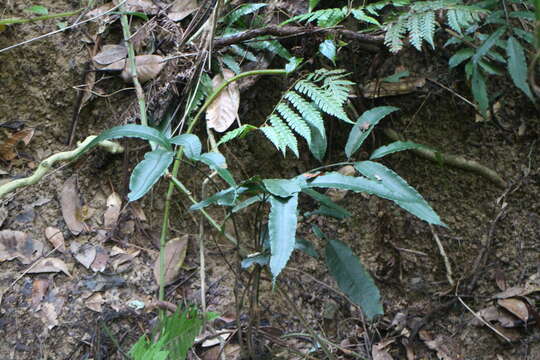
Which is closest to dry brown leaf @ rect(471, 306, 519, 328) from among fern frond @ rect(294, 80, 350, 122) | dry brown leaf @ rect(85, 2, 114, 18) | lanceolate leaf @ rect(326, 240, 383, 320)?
lanceolate leaf @ rect(326, 240, 383, 320)

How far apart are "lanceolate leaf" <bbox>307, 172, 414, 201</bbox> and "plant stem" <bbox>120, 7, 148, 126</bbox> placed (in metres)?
0.85

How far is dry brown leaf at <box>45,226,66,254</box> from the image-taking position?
1762mm

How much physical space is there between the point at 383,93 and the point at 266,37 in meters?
0.51

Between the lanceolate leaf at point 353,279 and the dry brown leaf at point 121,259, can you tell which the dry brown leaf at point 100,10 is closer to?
the dry brown leaf at point 121,259

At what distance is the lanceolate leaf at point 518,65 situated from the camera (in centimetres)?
169

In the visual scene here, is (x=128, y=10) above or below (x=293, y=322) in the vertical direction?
above

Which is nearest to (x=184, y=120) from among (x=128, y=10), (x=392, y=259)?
(x=128, y=10)

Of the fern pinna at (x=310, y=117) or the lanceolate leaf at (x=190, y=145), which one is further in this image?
the fern pinna at (x=310, y=117)

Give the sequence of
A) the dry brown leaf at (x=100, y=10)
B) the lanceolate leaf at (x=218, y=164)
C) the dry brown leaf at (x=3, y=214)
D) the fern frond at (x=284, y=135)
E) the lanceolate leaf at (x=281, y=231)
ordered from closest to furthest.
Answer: the lanceolate leaf at (x=281, y=231) → the lanceolate leaf at (x=218, y=164) → the fern frond at (x=284, y=135) → the dry brown leaf at (x=3, y=214) → the dry brown leaf at (x=100, y=10)

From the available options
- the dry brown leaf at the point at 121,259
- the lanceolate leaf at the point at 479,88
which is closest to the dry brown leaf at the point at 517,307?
the lanceolate leaf at the point at 479,88

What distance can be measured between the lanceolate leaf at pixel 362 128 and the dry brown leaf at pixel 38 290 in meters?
1.12

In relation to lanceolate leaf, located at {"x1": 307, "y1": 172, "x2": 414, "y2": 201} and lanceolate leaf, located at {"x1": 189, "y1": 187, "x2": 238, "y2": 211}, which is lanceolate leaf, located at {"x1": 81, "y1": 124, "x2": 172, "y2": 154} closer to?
lanceolate leaf, located at {"x1": 189, "y1": 187, "x2": 238, "y2": 211}

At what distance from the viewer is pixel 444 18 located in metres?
1.82

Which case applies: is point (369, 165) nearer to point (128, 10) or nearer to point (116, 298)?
point (116, 298)
